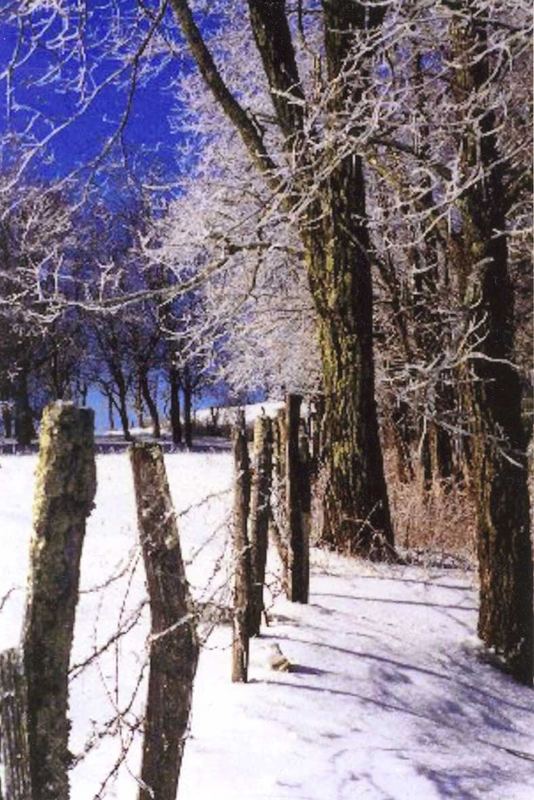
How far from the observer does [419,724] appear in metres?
5.28

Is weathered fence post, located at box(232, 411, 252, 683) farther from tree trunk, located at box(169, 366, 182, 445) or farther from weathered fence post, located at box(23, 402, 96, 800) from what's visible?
tree trunk, located at box(169, 366, 182, 445)

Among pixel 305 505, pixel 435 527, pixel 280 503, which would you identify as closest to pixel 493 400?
pixel 305 505

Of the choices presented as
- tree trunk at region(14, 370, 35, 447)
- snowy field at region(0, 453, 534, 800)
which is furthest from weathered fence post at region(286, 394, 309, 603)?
tree trunk at region(14, 370, 35, 447)

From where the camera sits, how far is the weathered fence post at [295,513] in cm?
718

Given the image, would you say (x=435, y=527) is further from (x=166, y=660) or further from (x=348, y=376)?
(x=166, y=660)

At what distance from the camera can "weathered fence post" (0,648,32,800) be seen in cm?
239

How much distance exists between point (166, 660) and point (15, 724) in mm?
771

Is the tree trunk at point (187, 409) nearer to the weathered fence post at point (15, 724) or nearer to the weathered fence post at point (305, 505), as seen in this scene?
the weathered fence post at point (305, 505)

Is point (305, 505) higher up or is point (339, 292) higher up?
point (339, 292)

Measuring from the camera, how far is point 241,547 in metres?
5.70

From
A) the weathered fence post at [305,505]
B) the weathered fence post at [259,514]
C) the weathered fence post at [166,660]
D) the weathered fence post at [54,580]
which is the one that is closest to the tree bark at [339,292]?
the weathered fence post at [305,505]

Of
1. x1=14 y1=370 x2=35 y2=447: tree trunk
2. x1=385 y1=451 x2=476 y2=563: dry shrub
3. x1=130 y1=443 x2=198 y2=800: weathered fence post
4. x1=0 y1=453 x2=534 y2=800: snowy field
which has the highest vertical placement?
x1=14 y1=370 x2=35 y2=447: tree trunk

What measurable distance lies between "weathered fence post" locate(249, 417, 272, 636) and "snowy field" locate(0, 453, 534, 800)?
0.21m

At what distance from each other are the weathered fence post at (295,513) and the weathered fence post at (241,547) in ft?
4.53
